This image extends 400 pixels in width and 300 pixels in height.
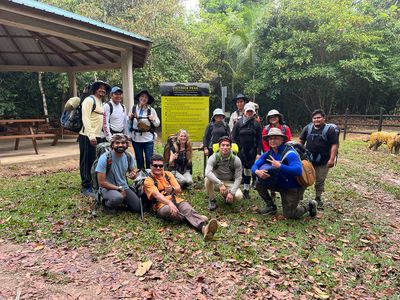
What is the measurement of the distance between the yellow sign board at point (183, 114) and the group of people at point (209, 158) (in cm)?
63

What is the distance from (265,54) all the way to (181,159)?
12762 millimetres

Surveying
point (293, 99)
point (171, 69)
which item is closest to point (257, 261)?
point (171, 69)

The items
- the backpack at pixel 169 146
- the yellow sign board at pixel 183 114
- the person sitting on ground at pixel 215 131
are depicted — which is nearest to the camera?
the person sitting on ground at pixel 215 131

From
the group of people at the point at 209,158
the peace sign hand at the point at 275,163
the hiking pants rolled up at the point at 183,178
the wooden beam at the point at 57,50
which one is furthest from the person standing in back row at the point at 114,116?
the wooden beam at the point at 57,50

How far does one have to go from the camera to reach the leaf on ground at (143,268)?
309cm

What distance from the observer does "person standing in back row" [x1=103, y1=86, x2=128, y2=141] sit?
505 centimetres

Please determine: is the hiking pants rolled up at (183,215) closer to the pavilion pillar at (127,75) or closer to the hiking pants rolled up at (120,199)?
the hiking pants rolled up at (120,199)

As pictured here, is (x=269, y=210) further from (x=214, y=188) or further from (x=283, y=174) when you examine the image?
(x=214, y=188)

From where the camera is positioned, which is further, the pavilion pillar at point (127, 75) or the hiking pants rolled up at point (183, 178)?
the pavilion pillar at point (127, 75)

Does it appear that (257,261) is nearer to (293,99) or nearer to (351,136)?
(351,136)

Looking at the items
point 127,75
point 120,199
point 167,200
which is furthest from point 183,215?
point 127,75

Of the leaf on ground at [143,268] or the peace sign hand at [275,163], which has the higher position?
the peace sign hand at [275,163]

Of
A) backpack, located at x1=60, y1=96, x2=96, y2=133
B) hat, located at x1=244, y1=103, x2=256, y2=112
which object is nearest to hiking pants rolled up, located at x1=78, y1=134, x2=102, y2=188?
backpack, located at x1=60, y1=96, x2=96, y2=133

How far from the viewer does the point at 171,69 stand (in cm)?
1506
